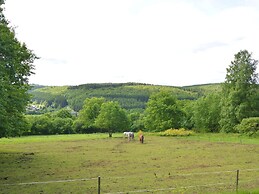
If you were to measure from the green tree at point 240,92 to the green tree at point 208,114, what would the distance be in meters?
12.4

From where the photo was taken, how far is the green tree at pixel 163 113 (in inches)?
3133

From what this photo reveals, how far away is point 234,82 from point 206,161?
46.4 meters

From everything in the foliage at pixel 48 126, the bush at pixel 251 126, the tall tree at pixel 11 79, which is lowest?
the foliage at pixel 48 126

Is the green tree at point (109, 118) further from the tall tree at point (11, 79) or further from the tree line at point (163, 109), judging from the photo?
the tall tree at point (11, 79)

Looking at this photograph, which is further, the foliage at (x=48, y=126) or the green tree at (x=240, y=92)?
the foliage at (x=48, y=126)

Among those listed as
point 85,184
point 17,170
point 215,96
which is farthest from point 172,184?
point 215,96

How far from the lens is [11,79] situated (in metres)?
25.1

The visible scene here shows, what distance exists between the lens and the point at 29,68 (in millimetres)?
30453

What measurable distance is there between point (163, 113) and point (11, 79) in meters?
58.7

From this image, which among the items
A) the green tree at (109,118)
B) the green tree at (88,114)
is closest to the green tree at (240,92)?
the green tree at (109,118)

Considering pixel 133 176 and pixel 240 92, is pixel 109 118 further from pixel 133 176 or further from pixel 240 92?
pixel 133 176

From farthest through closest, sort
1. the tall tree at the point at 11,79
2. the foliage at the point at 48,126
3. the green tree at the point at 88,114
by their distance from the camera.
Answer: the green tree at the point at 88,114 < the foliage at the point at 48,126 < the tall tree at the point at 11,79

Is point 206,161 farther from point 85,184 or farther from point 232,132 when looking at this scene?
point 232,132

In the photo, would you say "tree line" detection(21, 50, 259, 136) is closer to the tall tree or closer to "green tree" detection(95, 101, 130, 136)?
"green tree" detection(95, 101, 130, 136)
